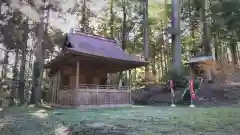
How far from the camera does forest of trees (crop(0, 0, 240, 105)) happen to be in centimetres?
1552

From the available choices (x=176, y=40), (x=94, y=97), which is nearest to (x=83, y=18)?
(x=176, y=40)

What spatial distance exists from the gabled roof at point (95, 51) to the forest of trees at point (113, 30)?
2.22m

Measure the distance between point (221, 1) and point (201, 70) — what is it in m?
5.85

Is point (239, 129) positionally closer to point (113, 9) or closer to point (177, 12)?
point (177, 12)


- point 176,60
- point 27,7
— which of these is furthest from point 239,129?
point 176,60

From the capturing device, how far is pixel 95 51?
1353 centimetres

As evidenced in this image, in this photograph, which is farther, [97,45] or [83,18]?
[83,18]

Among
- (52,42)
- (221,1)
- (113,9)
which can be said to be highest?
(113,9)

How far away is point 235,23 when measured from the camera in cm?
1992

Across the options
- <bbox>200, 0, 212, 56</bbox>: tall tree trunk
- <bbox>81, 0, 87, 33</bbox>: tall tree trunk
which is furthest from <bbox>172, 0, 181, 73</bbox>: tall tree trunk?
<bbox>81, 0, 87, 33</bbox>: tall tree trunk

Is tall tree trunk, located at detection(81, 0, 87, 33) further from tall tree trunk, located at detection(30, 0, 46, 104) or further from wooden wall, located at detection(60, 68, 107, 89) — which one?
wooden wall, located at detection(60, 68, 107, 89)

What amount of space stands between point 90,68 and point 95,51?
2.57 m

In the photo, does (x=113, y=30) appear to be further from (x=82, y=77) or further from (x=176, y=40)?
(x=82, y=77)

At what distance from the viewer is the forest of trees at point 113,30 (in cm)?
1552
